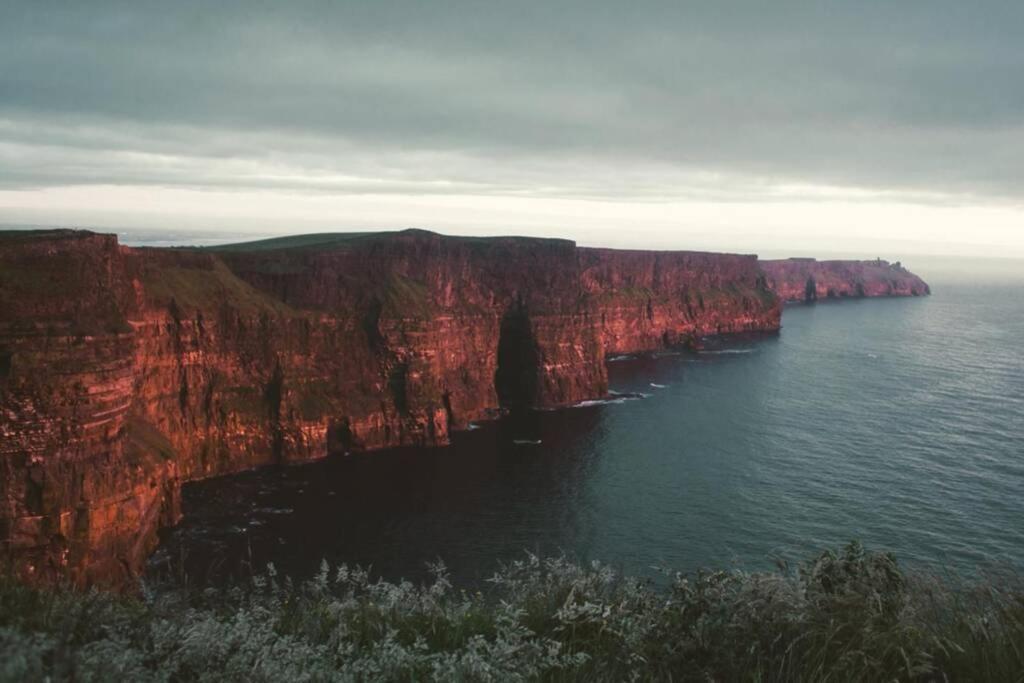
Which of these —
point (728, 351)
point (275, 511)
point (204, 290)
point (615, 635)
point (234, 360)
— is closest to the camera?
point (615, 635)

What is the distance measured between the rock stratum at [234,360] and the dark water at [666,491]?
4.83 m

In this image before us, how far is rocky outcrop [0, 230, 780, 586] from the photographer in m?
40.1

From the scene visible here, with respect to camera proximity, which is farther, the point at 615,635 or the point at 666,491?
the point at 666,491

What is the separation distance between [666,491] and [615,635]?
5665 cm

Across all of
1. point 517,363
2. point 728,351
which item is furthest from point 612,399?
point 728,351

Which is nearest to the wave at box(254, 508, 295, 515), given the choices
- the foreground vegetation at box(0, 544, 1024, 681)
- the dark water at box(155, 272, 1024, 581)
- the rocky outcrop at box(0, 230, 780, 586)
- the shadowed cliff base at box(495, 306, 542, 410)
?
the dark water at box(155, 272, 1024, 581)

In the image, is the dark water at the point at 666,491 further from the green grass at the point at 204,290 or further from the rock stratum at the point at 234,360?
the green grass at the point at 204,290

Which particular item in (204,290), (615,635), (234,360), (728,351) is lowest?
(728,351)

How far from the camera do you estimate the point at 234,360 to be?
7031 centimetres

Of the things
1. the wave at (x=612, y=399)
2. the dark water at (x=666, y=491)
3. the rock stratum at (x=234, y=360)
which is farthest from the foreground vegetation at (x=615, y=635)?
the wave at (x=612, y=399)

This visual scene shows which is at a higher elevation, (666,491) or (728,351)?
(728,351)

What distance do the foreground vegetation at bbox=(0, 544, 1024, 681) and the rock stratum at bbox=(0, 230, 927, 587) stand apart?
4435 mm

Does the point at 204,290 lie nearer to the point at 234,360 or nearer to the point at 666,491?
the point at 234,360

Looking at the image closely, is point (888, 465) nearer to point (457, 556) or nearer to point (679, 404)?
point (679, 404)
